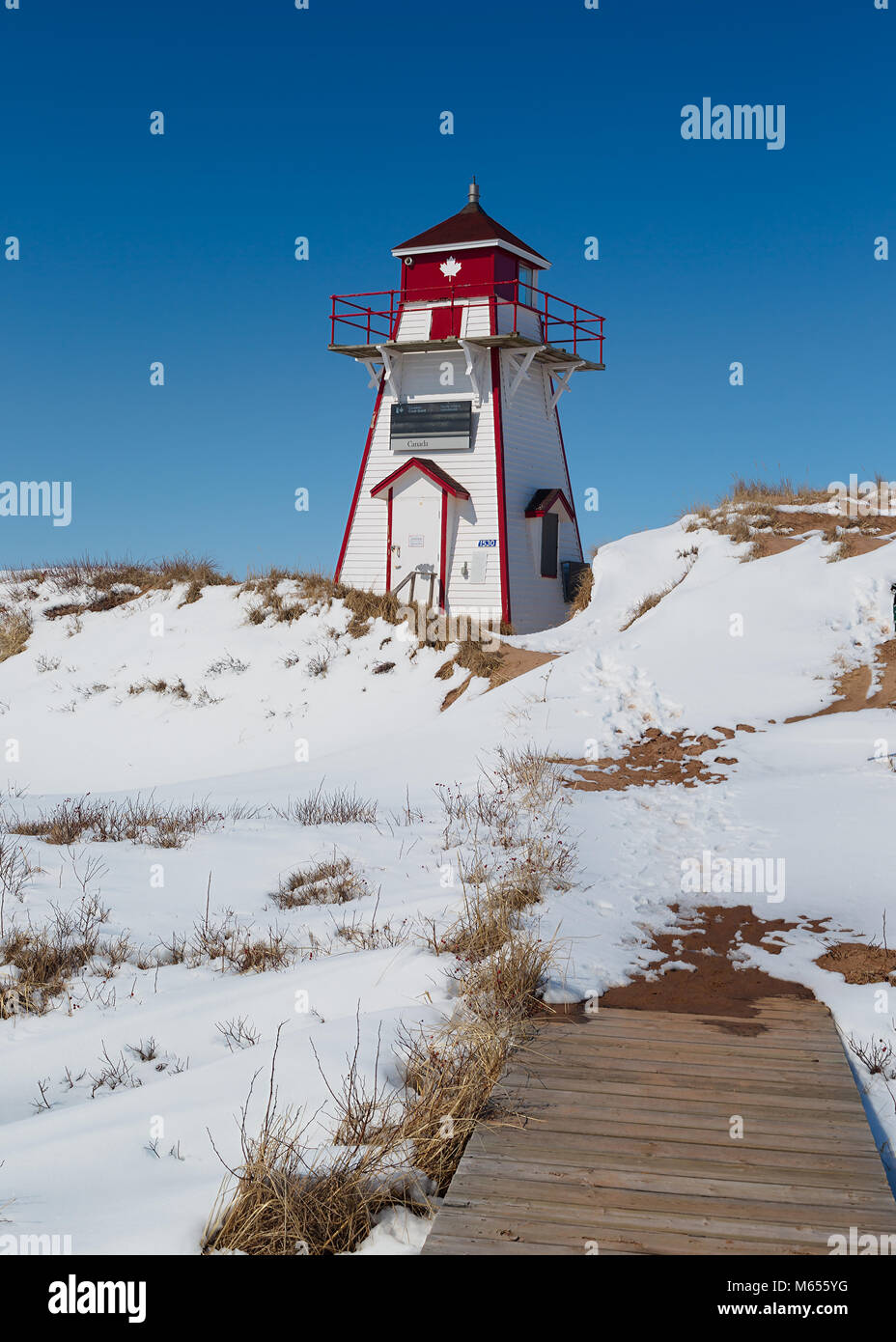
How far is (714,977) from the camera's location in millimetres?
6961

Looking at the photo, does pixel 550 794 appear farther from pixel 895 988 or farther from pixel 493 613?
pixel 493 613

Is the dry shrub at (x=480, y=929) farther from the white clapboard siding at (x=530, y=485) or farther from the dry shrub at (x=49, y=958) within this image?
the white clapboard siding at (x=530, y=485)

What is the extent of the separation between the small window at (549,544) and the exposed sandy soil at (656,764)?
15628 mm

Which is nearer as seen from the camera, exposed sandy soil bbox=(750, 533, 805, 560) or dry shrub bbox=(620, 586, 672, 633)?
exposed sandy soil bbox=(750, 533, 805, 560)

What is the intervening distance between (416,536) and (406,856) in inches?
753

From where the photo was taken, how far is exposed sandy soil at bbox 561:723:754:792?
11.9 m

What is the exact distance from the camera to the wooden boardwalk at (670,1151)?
3.99 metres

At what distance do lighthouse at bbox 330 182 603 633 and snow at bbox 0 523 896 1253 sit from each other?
3.97 m

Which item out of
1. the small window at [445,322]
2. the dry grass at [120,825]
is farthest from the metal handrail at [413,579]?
the dry grass at [120,825]

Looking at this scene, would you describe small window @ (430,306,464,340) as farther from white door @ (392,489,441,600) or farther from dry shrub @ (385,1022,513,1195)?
dry shrub @ (385,1022,513,1195)

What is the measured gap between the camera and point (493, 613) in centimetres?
2697

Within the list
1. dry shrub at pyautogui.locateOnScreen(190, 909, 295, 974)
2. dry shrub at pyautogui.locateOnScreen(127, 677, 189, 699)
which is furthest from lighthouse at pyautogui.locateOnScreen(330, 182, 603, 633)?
dry shrub at pyautogui.locateOnScreen(190, 909, 295, 974)
